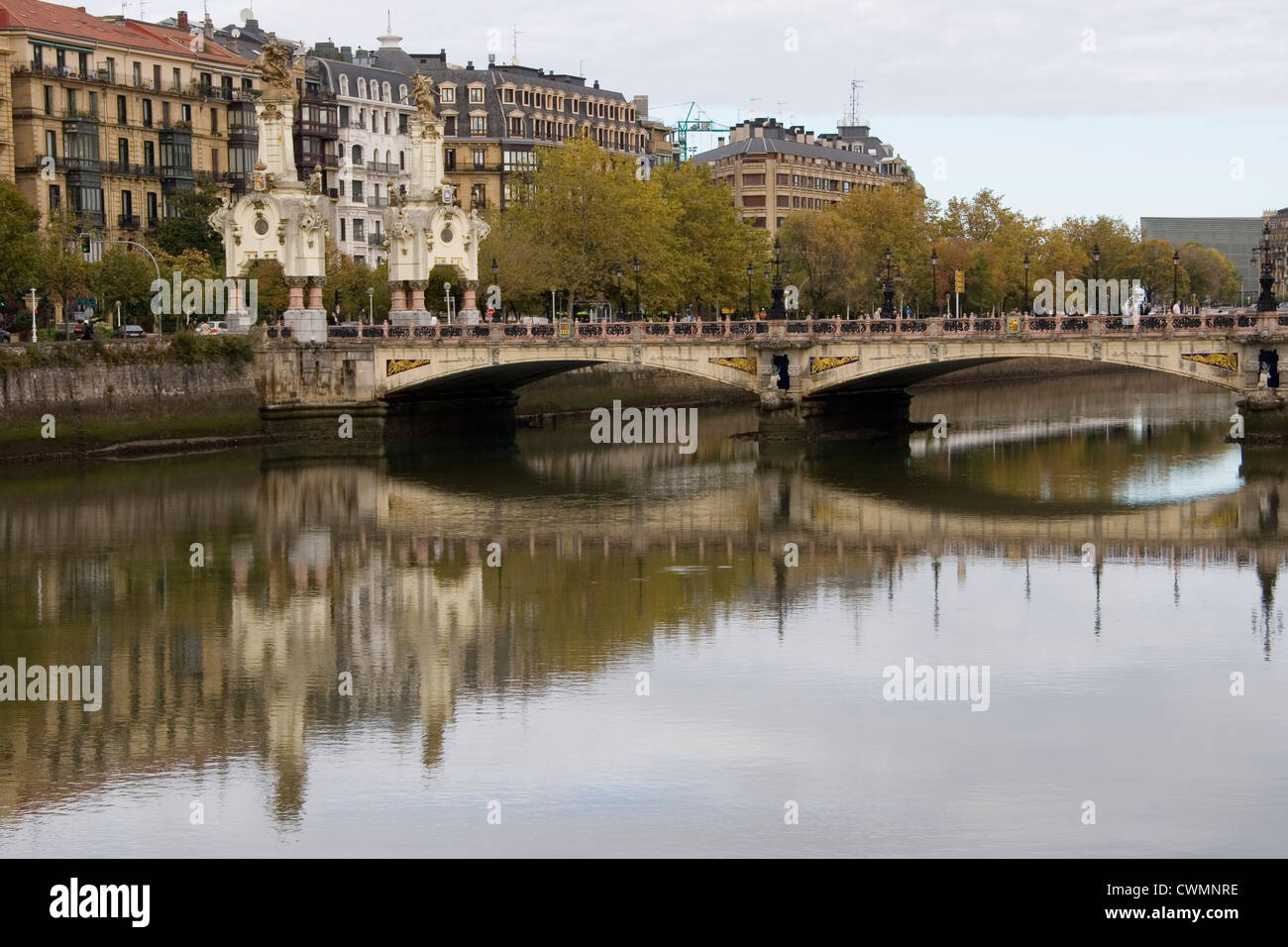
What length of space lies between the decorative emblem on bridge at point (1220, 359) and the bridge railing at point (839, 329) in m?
0.73

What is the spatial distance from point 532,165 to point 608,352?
55807 millimetres

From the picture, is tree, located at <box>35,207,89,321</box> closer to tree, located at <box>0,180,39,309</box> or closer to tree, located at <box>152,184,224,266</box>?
tree, located at <box>0,180,39,309</box>

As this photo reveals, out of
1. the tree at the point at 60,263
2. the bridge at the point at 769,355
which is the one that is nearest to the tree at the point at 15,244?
the tree at the point at 60,263

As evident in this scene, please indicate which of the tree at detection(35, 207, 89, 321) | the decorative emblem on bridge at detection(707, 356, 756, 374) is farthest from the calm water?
the tree at detection(35, 207, 89, 321)

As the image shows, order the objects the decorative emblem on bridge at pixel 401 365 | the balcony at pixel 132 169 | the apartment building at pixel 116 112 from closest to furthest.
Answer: the decorative emblem on bridge at pixel 401 365 < the apartment building at pixel 116 112 < the balcony at pixel 132 169

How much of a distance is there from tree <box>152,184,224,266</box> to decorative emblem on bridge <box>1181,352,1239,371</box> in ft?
150

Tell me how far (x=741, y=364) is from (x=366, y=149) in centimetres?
4853

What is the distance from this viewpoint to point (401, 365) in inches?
2958

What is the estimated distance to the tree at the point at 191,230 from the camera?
90875 millimetres

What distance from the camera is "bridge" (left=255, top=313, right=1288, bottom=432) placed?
64.2m

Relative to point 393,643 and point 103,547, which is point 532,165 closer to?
point 103,547

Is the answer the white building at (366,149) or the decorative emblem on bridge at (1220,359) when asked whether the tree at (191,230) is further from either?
the decorative emblem on bridge at (1220,359)

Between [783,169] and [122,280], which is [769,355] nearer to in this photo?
[122,280]

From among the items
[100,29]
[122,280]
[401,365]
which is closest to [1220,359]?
[401,365]
